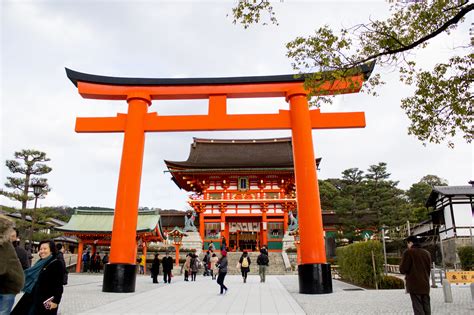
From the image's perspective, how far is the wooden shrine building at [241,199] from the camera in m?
26.7

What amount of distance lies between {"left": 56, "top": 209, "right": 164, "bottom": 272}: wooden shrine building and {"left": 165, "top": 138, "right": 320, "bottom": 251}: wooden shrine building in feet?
17.3

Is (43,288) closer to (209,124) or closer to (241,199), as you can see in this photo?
(209,124)

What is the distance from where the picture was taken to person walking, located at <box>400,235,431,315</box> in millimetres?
5113

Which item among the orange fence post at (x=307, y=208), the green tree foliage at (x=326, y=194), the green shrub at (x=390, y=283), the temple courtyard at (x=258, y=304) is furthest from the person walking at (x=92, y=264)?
the green tree foliage at (x=326, y=194)

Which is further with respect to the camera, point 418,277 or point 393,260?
point 393,260

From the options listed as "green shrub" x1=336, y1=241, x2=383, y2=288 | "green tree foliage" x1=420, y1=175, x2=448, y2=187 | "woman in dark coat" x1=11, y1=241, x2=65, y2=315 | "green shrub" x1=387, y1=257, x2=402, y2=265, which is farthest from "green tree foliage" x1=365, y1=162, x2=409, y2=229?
"green tree foliage" x1=420, y1=175, x2=448, y2=187

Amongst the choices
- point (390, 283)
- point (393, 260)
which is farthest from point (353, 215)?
point (390, 283)

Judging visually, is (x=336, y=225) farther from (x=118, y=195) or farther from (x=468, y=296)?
(x=118, y=195)

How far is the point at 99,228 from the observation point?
21359 mm

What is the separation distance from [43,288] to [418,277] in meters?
4.99

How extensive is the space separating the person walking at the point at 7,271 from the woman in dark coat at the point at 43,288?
12cm

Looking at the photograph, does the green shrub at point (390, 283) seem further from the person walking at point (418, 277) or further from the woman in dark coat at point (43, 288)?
the woman in dark coat at point (43, 288)

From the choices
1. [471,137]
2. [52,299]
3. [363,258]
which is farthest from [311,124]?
[52,299]

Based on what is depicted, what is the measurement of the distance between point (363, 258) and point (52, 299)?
34.8 feet
